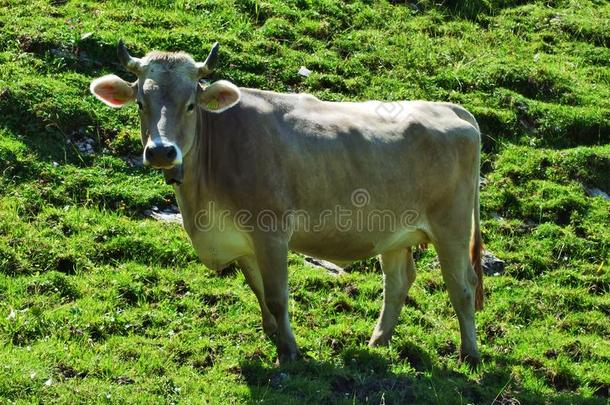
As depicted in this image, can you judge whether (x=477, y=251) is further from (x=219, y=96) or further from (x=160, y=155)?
(x=160, y=155)

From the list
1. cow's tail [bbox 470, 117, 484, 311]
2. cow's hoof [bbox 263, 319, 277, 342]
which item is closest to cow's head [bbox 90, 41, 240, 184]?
cow's hoof [bbox 263, 319, 277, 342]

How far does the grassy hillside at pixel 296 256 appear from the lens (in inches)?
376

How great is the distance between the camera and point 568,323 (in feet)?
38.5

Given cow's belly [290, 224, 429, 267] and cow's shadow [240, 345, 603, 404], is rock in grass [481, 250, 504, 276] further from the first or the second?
cow's shadow [240, 345, 603, 404]

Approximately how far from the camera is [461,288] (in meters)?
10.5

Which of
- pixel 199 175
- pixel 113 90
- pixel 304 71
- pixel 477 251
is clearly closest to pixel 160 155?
pixel 199 175

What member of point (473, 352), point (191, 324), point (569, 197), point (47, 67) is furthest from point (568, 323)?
point (47, 67)

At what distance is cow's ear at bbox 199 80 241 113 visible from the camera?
30.9ft

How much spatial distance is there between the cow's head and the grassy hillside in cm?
206

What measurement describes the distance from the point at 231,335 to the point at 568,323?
13.9ft

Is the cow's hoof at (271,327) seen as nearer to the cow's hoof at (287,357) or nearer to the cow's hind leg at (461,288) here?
the cow's hoof at (287,357)

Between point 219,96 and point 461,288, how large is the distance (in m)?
3.38

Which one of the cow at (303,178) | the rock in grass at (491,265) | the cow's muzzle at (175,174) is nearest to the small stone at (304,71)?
the rock in grass at (491,265)

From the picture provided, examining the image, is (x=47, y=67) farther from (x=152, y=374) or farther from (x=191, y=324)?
(x=152, y=374)
